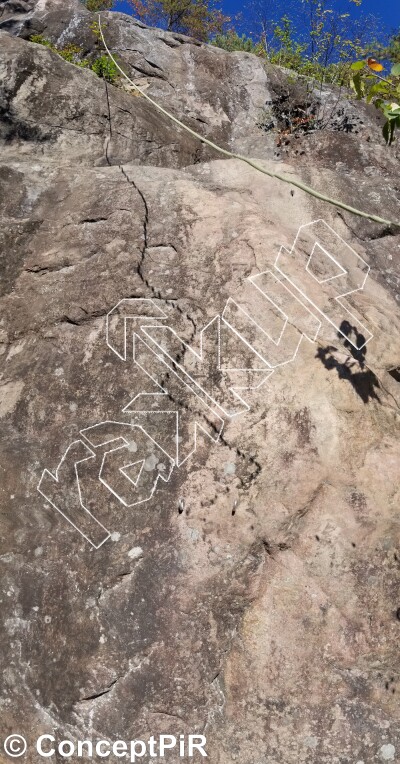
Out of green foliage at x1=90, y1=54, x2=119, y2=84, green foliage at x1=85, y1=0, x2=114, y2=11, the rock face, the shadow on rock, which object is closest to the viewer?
the rock face

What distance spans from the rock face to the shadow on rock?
13 millimetres

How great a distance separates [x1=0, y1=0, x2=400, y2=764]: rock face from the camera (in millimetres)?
3484

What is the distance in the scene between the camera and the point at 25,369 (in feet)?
13.6

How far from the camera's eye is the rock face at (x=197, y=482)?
3.48 meters

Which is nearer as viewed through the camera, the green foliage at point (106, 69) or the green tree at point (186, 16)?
the green foliage at point (106, 69)

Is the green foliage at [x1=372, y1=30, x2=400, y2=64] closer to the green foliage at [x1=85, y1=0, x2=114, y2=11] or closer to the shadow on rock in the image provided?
the green foliage at [x1=85, y1=0, x2=114, y2=11]

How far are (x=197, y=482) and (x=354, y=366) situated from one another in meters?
1.15

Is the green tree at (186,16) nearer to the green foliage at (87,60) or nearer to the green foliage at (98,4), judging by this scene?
the green foliage at (98,4)

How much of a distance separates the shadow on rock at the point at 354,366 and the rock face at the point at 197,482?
13 millimetres

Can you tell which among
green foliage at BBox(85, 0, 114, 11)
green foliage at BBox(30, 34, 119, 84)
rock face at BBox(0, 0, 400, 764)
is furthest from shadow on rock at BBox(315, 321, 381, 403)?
green foliage at BBox(85, 0, 114, 11)

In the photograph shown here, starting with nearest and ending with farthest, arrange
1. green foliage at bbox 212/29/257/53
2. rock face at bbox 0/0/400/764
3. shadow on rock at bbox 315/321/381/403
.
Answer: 1. rock face at bbox 0/0/400/764
2. shadow on rock at bbox 315/321/381/403
3. green foliage at bbox 212/29/257/53

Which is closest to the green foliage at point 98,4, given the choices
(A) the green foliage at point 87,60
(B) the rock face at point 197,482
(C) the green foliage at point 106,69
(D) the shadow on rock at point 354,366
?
(A) the green foliage at point 87,60

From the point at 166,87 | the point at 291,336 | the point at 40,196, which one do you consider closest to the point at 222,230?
the point at 291,336

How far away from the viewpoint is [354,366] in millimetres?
3988
